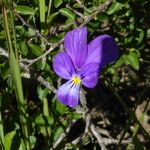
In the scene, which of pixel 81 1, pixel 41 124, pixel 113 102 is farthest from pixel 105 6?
pixel 113 102

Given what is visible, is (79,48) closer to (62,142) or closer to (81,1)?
(81,1)

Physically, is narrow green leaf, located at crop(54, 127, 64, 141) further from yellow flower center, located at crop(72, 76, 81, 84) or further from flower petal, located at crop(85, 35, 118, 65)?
flower petal, located at crop(85, 35, 118, 65)

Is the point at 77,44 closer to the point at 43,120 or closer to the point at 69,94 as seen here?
the point at 69,94

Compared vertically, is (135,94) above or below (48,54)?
below

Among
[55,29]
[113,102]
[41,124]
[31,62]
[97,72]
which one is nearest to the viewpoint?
[97,72]

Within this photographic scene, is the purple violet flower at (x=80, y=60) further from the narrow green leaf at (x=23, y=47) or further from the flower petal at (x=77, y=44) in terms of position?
the narrow green leaf at (x=23, y=47)

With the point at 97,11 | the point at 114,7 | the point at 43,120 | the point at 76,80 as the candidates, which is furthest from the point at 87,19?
the point at 43,120

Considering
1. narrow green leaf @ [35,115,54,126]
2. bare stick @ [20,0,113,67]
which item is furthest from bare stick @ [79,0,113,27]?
narrow green leaf @ [35,115,54,126]
